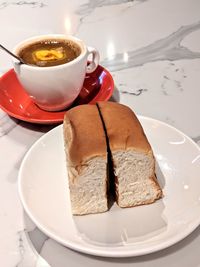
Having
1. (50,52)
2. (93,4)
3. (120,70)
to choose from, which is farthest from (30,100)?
(93,4)

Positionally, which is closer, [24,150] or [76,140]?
[76,140]

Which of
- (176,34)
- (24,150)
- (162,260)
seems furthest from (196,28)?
(162,260)

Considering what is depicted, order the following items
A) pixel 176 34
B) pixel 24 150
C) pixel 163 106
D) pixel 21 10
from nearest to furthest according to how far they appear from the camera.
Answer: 1. pixel 24 150
2. pixel 163 106
3. pixel 176 34
4. pixel 21 10

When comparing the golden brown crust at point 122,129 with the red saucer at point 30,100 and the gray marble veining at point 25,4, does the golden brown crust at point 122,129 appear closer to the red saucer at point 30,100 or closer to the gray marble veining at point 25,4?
the red saucer at point 30,100

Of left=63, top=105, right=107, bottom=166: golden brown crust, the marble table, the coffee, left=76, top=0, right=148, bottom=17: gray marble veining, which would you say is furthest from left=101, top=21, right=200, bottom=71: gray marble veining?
left=63, top=105, right=107, bottom=166: golden brown crust

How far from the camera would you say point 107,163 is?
66 centimetres

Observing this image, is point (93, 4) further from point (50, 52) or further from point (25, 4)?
point (50, 52)

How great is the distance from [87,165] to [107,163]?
0.04 m

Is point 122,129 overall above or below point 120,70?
above

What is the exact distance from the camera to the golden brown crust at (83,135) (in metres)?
0.64

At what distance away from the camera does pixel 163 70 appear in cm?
109

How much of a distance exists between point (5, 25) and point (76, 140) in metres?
0.81

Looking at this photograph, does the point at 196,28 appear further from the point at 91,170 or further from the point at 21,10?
the point at 91,170

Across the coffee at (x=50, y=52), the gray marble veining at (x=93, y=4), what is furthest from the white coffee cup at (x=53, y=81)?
the gray marble veining at (x=93, y=4)
